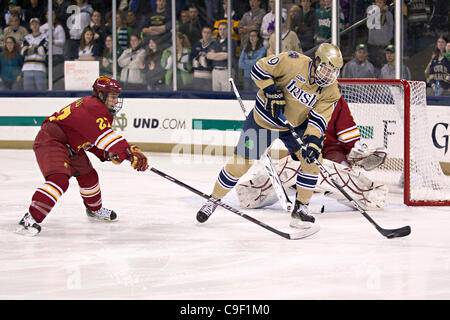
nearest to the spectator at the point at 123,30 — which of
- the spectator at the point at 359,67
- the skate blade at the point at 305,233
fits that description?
the spectator at the point at 359,67

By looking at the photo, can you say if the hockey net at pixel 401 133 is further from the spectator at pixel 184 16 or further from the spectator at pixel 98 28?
the spectator at pixel 98 28

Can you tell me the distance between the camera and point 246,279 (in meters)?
2.93

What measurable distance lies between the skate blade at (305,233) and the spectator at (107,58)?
468cm

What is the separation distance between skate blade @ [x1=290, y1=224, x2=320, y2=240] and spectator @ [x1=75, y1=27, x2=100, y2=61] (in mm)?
4913

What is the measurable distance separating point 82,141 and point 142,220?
0.64 metres

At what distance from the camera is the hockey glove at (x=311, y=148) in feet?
12.6

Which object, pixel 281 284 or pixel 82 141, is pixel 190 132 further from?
pixel 281 284

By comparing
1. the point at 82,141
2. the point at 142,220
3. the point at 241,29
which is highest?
the point at 241,29

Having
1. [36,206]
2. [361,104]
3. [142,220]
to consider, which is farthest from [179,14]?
A: [36,206]

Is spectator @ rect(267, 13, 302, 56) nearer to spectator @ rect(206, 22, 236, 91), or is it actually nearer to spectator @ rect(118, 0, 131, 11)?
spectator @ rect(206, 22, 236, 91)

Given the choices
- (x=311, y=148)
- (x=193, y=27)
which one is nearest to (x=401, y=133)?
(x=311, y=148)

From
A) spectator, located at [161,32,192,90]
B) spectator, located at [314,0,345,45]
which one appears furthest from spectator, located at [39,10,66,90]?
spectator, located at [314,0,345,45]

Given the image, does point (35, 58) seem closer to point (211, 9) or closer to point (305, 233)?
point (211, 9)

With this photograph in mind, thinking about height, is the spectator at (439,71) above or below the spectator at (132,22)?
below
